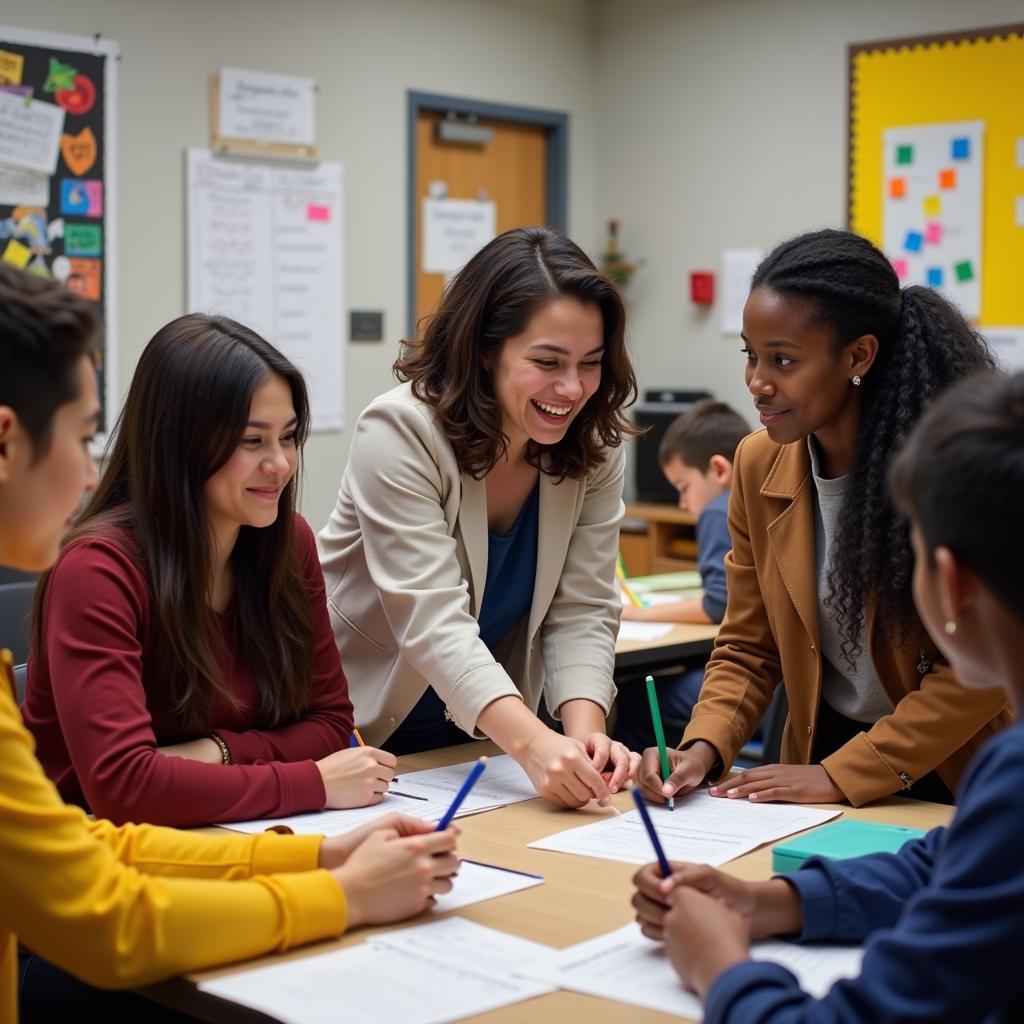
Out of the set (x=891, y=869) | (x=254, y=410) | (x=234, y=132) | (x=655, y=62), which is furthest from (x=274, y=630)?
(x=655, y=62)

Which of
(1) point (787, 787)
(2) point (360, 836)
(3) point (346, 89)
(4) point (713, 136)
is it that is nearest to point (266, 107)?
(3) point (346, 89)

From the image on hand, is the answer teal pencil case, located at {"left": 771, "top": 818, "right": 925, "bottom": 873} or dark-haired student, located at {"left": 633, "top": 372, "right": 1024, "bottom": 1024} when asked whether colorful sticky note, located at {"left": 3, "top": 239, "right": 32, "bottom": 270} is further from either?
dark-haired student, located at {"left": 633, "top": 372, "right": 1024, "bottom": 1024}

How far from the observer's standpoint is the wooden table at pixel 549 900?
118cm

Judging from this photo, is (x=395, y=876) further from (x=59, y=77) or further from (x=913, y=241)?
(x=913, y=241)

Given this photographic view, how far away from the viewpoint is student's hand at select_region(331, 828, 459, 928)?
53.5 inches

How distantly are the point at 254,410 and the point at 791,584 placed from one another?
773 millimetres

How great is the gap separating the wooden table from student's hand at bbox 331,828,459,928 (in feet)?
0.06

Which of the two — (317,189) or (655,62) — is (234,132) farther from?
(655,62)

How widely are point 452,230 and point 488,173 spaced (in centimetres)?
34

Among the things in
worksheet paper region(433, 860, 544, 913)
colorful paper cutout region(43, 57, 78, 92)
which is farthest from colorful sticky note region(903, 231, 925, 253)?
worksheet paper region(433, 860, 544, 913)

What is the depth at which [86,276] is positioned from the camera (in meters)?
4.54

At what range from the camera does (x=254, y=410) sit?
181 cm

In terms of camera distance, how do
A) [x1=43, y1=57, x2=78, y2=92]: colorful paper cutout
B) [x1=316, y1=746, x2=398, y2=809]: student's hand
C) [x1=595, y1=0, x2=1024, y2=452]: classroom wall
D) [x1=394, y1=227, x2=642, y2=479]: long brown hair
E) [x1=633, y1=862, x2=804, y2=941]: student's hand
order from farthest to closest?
[x1=595, y1=0, x2=1024, y2=452]: classroom wall
[x1=43, y1=57, x2=78, y2=92]: colorful paper cutout
[x1=394, y1=227, x2=642, y2=479]: long brown hair
[x1=316, y1=746, x2=398, y2=809]: student's hand
[x1=633, y1=862, x2=804, y2=941]: student's hand

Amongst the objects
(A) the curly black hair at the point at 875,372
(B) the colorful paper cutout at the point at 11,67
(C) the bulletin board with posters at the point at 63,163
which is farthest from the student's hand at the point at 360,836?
(B) the colorful paper cutout at the point at 11,67
